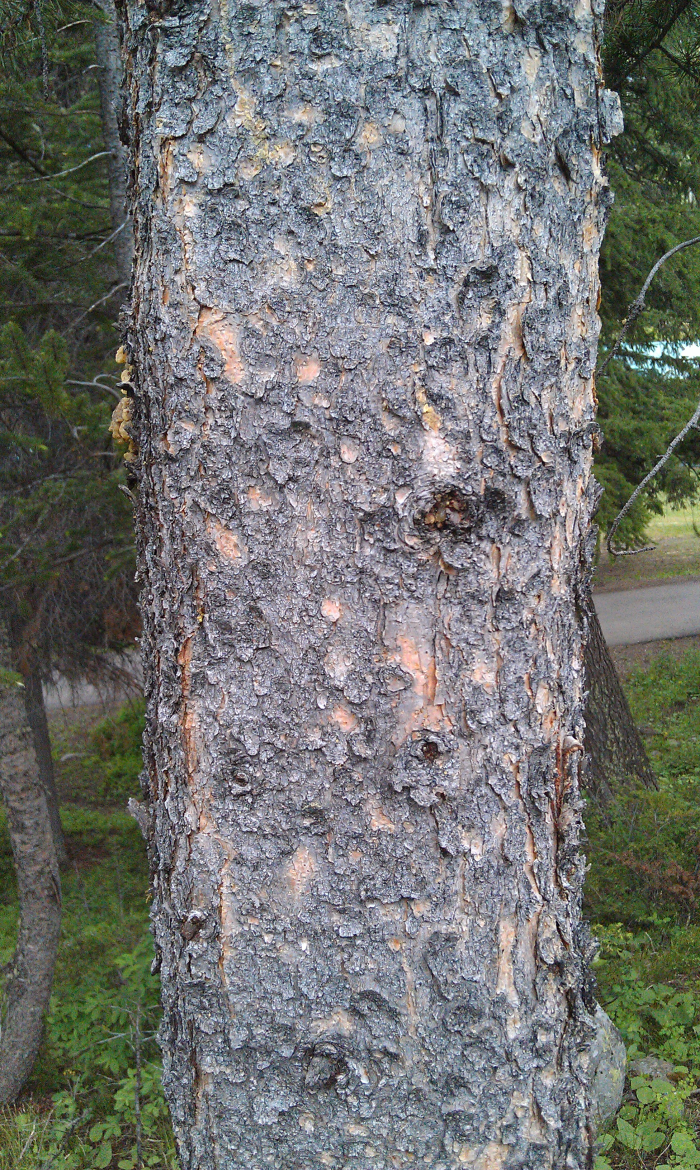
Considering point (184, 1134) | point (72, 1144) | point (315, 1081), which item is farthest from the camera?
point (72, 1144)

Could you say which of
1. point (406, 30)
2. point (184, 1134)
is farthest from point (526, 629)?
point (184, 1134)

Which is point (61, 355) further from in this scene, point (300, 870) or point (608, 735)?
point (608, 735)

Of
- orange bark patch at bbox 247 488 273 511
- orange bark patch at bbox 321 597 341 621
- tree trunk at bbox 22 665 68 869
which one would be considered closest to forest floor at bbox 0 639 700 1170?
tree trunk at bbox 22 665 68 869

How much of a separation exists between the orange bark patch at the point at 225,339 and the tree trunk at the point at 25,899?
12.1 feet

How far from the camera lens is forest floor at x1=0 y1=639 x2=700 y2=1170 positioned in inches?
134

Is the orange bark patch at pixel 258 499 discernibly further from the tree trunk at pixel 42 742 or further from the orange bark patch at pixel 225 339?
the tree trunk at pixel 42 742

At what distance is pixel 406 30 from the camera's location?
1.08 m

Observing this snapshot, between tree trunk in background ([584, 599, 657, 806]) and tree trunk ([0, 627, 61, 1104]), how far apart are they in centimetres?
357

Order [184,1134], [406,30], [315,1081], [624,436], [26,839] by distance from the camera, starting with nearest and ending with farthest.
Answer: [406,30], [315,1081], [184,1134], [26,839], [624,436]

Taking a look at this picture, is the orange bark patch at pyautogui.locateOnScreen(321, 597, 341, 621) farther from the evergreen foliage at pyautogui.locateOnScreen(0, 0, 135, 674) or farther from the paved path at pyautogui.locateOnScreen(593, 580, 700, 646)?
the paved path at pyautogui.locateOnScreen(593, 580, 700, 646)

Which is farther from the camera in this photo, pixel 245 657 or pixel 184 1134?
pixel 184 1134

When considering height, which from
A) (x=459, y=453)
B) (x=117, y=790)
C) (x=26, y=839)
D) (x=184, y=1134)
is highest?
(x=459, y=453)

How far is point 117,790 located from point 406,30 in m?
10.7

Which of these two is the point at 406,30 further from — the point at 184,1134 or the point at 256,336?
the point at 184,1134
